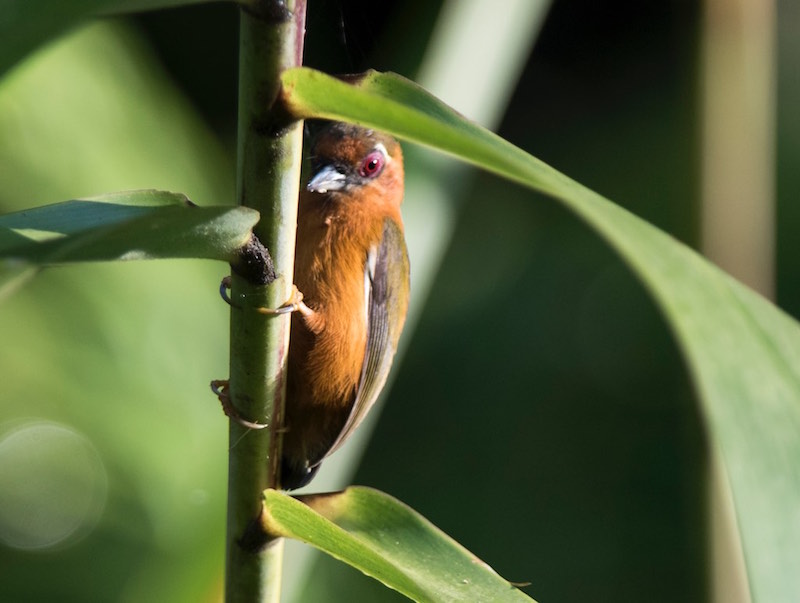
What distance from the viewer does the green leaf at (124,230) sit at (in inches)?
12.1

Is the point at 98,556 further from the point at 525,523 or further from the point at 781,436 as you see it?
the point at 781,436

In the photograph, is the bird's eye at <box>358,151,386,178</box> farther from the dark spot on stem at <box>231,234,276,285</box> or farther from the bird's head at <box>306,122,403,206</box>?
the dark spot on stem at <box>231,234,276,285</box>

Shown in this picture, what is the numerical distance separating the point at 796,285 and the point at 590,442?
541 millimetres

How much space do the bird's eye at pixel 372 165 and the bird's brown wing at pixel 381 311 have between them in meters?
0.10

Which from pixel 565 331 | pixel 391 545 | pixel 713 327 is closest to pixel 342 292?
pixel 391 545

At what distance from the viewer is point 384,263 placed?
3.76 ft

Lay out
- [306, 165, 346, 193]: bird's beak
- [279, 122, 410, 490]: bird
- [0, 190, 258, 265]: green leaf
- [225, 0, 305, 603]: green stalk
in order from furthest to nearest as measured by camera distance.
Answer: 1. [306, 165, 346, 193]: bird's beak
2. [279, 122, 410, 490]: bird
3. [225, 0, 305, 603]: green stalk
4. [0, 190, 258, 265]: green leaf

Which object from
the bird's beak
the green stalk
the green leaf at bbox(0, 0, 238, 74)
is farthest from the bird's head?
the green leaf at bbox(0, 0, 238, 74)

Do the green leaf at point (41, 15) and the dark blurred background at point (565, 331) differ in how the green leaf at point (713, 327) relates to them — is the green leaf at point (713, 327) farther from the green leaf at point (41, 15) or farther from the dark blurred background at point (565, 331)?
the dark blurred background at point (565, 331)

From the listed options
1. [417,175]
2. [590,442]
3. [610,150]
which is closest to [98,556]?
[417,175]

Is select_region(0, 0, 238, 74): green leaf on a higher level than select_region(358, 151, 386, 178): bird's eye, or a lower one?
higher

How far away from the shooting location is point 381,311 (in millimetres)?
1097

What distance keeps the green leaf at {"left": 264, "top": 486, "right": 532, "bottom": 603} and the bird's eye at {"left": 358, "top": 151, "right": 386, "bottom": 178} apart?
785 millimetres

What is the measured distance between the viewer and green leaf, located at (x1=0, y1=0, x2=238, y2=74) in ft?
1.17
